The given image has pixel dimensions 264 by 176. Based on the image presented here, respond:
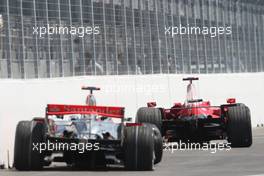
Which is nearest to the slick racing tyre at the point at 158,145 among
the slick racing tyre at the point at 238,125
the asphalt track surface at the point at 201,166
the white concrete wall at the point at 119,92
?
the asphalt track surface at the point at 201,166

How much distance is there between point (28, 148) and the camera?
1656cm

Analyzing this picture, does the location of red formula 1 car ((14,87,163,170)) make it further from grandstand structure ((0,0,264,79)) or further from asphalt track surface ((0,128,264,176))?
grandstand structure ((0,0,264,79))

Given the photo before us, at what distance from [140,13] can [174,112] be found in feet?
26.2

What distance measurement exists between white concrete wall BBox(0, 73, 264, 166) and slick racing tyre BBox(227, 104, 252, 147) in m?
3.83

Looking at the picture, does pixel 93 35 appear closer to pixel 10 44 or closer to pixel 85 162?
pixel 10 44

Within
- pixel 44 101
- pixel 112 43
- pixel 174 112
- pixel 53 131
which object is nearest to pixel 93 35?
pixel 112 43

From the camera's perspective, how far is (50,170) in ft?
55.5

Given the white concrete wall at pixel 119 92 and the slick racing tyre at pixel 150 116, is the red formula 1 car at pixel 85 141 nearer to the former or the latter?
the white concrete wall at pixel 119 92

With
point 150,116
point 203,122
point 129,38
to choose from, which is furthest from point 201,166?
point 129,38

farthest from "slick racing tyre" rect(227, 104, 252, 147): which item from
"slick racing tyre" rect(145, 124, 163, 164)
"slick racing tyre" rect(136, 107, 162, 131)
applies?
"slick racing tyre" rect(145, 124, 163, 164)

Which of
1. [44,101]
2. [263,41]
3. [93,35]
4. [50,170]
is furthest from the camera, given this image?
[263,41]

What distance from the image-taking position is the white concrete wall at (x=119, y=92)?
18.8 metres

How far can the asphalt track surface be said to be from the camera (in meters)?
15.6

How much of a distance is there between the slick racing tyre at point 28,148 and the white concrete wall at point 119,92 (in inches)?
61.7
